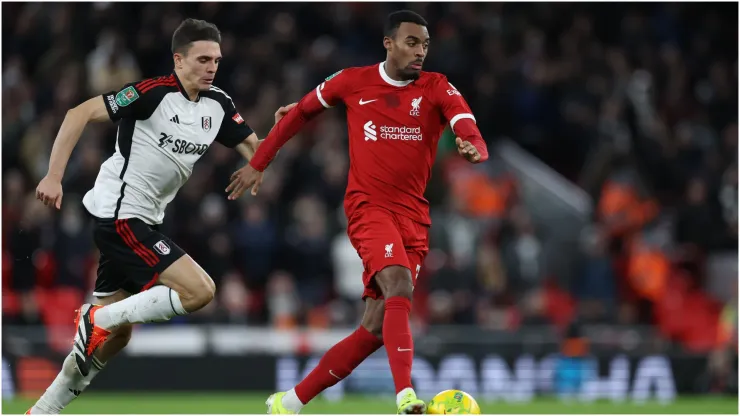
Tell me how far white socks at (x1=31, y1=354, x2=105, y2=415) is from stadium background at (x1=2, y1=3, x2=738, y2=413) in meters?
3.25

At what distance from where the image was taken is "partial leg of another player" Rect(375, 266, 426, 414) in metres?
7.49

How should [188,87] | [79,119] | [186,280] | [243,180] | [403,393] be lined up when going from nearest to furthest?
[403,393] → [79,119] → [186,280] → [243,180] → [188,87]

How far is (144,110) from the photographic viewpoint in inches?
319

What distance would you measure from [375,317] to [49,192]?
6.80 ft

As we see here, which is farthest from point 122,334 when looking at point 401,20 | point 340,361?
point 401,20

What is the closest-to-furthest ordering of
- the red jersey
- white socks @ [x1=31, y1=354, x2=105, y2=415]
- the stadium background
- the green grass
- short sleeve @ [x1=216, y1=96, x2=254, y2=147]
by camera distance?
the red jersey → white socks @ [x1=31, y1=354, x2=105, y2=415] → short sleeve @ [x1=216, y1=96, x2=254, y2=147] → the green grass → the stadium background

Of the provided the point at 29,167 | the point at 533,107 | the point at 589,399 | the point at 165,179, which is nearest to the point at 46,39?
the point at 29,167

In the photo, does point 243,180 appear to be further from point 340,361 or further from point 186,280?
point 340,361

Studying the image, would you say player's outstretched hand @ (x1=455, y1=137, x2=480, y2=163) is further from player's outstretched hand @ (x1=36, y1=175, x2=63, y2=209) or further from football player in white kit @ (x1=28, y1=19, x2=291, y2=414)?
player's outstretched hand @ (x1=36, y1=175, x2=63, y2=209)

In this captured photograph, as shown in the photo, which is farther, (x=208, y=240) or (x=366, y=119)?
(x=208, y=240)

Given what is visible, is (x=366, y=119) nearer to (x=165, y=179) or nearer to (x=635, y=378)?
(x=165, y=179)

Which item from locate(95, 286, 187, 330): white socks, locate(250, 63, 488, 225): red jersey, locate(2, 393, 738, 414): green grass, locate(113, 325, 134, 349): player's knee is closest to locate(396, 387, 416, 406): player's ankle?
locate(250, 63, 488, 225): red jersey

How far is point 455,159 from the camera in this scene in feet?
54.0

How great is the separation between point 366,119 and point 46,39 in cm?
983
